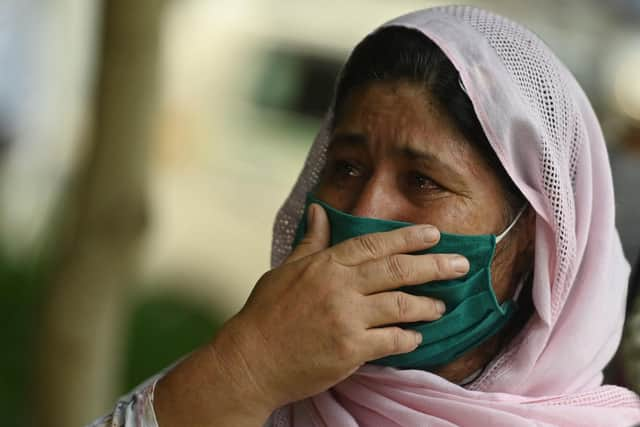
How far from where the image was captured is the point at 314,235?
2385 millimetres

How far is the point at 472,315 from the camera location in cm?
235

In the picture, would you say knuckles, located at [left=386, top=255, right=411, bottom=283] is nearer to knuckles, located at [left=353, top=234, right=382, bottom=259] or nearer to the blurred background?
knuckles, located at [left=353, top=234, right=382, bottom=259]

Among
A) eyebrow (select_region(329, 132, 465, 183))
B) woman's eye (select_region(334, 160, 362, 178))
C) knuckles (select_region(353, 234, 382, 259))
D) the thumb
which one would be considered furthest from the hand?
woman's eye (select_region(334, 160, 362, 178))

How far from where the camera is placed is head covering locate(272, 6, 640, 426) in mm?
2344

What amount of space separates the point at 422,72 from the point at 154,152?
8.39 ft

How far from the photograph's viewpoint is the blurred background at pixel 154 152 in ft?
14.3

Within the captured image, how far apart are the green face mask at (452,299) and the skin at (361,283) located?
0.04 metres

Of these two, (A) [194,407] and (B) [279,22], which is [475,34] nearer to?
(A) [194,407]

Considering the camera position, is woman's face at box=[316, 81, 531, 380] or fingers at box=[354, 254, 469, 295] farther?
woman's face at box=[316, 81, 531, 380]

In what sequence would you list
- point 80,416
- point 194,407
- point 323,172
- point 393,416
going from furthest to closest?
point 80,416 < point 323,172 < point 393,416 < point 194,407

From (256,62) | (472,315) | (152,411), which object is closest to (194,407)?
(152,411)

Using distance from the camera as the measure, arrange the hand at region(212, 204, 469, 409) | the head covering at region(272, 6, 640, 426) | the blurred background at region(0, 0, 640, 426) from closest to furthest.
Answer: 1. the hand at region(212, 204, 469, 409)
2. the head covering at region(272, 6, 640, 426)
3. the blurred background at region(0, 0, 640, 426)

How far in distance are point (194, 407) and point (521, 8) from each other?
36.4 feet

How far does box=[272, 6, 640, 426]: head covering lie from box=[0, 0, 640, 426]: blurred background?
920 millimetres
